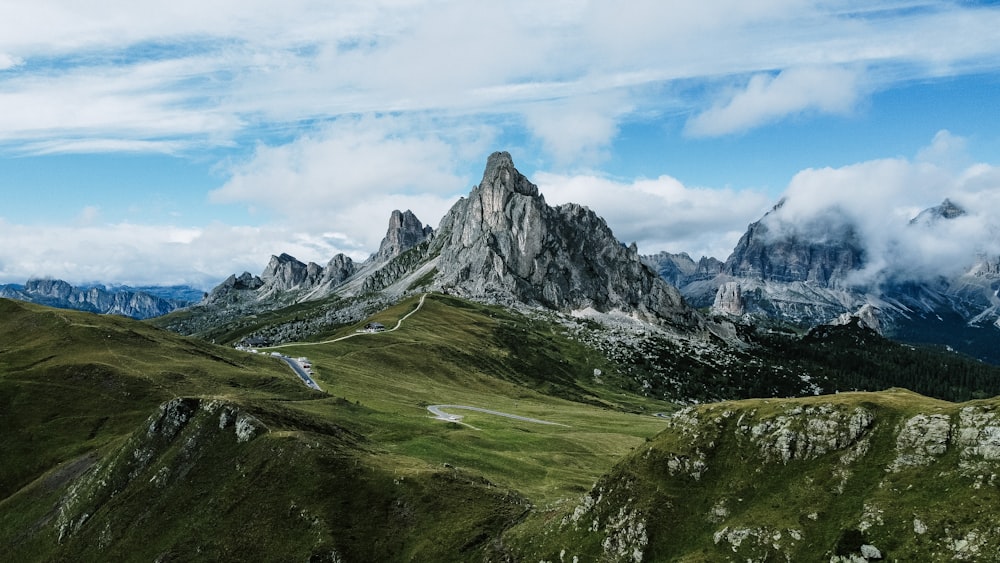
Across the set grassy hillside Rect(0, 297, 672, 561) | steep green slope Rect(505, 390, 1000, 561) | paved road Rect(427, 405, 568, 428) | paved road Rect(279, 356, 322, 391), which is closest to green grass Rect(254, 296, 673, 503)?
grassy hillside Rect(0, 297, 672, 561)

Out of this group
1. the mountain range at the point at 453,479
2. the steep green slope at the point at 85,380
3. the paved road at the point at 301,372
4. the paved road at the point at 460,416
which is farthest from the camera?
the paved road at the point at 301,372

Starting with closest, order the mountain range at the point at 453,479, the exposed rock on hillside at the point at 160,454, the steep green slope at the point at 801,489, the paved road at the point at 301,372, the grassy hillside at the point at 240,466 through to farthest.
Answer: the steep green slope at the point at 801,489 → the mountain range at the point at 453,479 → the grassy hillside at the point at 240,466 → the exposed rock on hillside at the point at 160,454 → the paved road at the point at 301,372

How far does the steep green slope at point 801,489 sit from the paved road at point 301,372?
101389mm

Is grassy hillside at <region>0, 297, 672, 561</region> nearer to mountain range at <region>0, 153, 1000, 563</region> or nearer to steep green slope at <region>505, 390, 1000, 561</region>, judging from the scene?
mountain range at <region>0, 153, 1000, 563</region>

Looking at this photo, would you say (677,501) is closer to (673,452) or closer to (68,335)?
(673,452)

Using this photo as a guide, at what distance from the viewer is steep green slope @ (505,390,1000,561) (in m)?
36.4

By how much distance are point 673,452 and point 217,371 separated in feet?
378

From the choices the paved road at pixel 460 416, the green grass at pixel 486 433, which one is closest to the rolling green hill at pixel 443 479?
the green grass at pixel 486 433

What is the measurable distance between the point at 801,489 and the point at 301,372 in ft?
461

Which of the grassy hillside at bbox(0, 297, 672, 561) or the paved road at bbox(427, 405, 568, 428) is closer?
the grassy hillside at bbox(0, 297, 672, 561)

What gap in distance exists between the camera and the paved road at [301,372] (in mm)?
146950

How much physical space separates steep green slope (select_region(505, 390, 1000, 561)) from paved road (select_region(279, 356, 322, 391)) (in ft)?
333

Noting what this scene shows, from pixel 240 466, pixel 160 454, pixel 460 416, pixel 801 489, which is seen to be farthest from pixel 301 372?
pixel 801 489

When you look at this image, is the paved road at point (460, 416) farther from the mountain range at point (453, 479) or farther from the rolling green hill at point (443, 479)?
the rolling green hill at point (443, 479)
